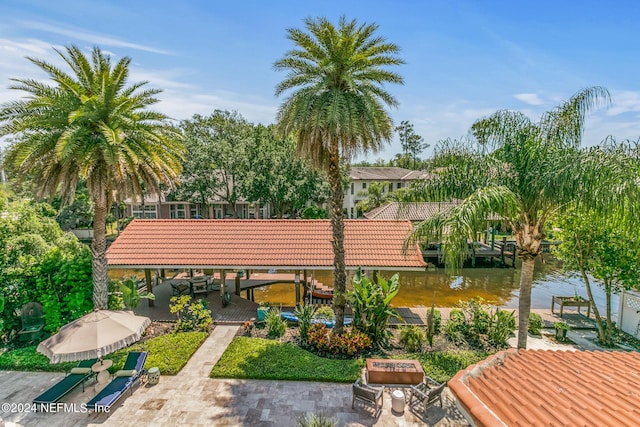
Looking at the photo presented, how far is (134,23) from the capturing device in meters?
11.8

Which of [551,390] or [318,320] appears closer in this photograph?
[551,390]

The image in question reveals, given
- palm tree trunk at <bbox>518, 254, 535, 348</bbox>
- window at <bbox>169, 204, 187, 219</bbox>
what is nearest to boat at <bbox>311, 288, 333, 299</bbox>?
palm tree trunk at <bbox>518, 254, 535, 348</bbox>

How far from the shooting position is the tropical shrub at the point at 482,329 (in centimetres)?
1308

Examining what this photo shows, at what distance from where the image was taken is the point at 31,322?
13.6m

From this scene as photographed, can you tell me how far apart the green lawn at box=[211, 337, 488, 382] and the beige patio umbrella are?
3.01m

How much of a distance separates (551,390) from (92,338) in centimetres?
1124

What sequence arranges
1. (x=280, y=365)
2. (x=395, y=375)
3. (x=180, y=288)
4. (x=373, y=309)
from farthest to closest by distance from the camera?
1. (x=180, y=288)
2. (x=373, y=309)
3. (x=280, y=365)
4. (x=395, y=375)

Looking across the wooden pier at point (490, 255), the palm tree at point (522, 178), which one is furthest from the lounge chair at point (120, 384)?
the wooden pier at point (490, 255)

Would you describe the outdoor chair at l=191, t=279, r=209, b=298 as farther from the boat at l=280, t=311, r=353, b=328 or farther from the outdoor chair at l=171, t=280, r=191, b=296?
the boat at l=280, t=311, r=353, b=328

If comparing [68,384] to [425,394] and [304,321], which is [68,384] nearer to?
[304,321]

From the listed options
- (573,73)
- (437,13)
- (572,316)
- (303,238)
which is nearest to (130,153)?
(303,238)

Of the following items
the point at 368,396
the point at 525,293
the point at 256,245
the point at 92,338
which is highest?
the point at 256,245

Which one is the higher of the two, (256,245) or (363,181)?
(363,181)

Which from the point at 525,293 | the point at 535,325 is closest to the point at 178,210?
the point at 535,325
